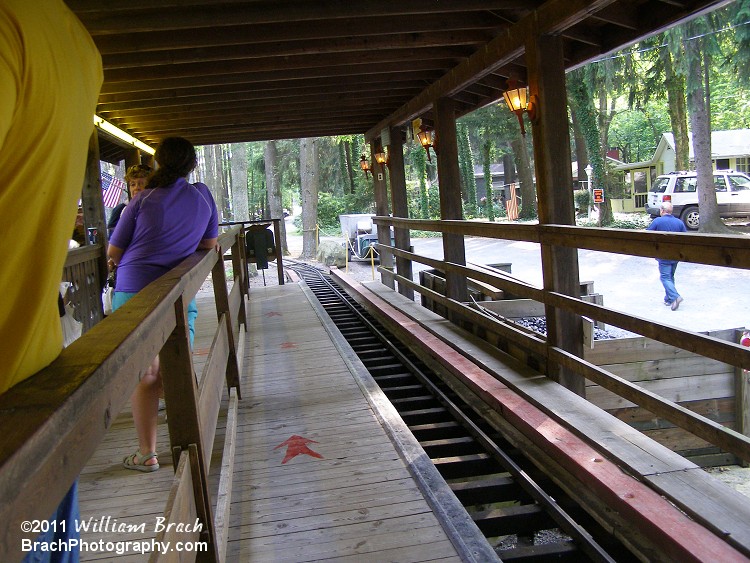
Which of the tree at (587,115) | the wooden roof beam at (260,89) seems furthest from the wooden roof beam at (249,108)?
the tree at (587,115)

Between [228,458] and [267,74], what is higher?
[267,74]

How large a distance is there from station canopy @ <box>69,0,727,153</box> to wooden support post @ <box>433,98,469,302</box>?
26 centimetres

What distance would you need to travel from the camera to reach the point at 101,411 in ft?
3.76

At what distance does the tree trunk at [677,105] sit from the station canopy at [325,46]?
11.7 m

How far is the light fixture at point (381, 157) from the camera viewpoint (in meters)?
11.6

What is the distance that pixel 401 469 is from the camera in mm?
3467

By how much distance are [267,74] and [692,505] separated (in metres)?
5.82

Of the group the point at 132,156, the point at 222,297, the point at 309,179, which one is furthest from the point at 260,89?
the point at 309,179

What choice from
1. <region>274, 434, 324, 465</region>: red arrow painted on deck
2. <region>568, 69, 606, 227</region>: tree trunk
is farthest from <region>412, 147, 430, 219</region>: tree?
<region>274, 434, 324, 465</region>: red arrow painted on deck

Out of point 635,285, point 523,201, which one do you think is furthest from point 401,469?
point 523,201

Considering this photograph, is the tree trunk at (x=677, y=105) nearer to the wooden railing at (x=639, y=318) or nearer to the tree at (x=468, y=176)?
the tree at (x=468, y=176)

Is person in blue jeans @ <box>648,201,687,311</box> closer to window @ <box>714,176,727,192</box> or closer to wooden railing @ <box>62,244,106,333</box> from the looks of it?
wooden railing @ <box>62,244,106,333</box>

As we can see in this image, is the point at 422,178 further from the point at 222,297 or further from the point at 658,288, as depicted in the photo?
the point at 222,297

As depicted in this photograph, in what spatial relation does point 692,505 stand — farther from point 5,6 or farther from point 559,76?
point 559,76
